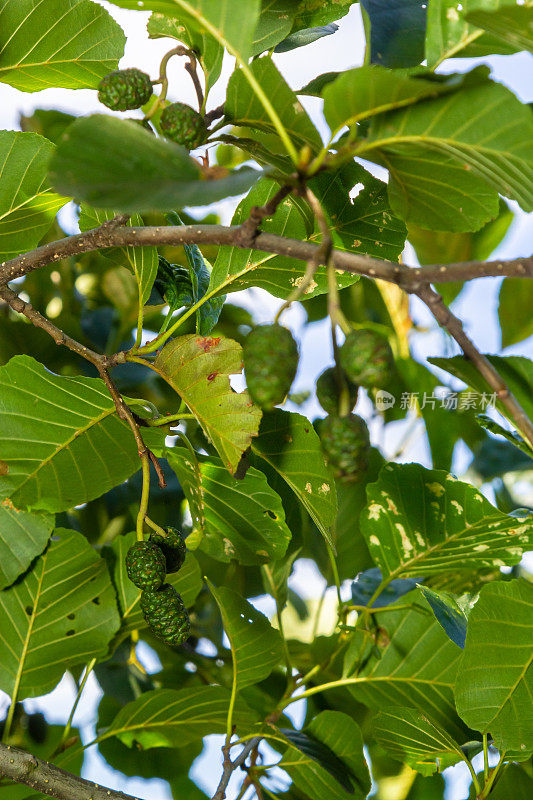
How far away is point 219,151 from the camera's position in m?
1.24

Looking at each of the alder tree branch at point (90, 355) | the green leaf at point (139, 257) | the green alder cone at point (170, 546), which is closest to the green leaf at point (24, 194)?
the green leaf at point (139, 257)

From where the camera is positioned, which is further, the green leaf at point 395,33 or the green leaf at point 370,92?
the green leaf at point 395,33

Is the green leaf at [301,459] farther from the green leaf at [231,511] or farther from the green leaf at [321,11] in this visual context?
the green leaf at [321,11]

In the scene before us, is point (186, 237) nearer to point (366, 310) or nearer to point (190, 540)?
point (190, 540)

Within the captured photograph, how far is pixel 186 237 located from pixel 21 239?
14.3 inches

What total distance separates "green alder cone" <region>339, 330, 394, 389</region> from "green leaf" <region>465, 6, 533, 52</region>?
19 centimetres

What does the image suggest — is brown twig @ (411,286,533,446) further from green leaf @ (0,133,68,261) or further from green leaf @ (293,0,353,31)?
green leaf @ (0,133,68,261)

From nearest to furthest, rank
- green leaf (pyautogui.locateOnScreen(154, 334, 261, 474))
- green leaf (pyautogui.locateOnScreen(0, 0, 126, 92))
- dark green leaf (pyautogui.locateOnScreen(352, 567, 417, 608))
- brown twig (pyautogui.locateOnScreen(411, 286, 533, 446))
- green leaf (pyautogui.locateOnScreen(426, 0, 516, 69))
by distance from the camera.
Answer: brown twig (pyautogui.locateOnScreen(411, 286, 533, 446)) < green leaf (pyautogui.locateOnScreen(426, 0, 516, 69)) < green leaf (pyautogui.locateOnScreen(154, 334, 261, 474)) < green leaf (pyautogui.locateOnScreen(0, 0, 126, 92)) < dark green leaf (pyautogui.locateOnScreen(352, 567, 417, 608))

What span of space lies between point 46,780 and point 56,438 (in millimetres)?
342

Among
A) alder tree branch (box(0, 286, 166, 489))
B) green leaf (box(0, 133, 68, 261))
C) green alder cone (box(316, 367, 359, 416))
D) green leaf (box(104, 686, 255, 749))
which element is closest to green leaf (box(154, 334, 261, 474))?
alder tree branch (box(0, 286, 166, 489))

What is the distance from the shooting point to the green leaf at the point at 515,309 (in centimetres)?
142

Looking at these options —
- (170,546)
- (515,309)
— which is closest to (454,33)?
(170,546)

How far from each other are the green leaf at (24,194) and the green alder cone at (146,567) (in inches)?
15.1

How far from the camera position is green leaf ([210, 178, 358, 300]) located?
0.73 m
